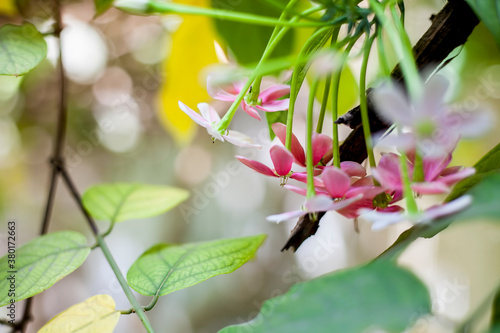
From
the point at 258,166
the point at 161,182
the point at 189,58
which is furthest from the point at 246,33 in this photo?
the point at 161,182

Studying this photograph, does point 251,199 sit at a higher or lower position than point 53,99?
lower

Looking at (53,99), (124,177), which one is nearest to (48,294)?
(124,177)

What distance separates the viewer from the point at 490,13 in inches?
6.6

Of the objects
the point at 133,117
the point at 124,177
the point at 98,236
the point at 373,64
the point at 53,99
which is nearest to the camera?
the point at 98,236

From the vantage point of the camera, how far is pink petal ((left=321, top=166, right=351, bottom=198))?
15 centimetres

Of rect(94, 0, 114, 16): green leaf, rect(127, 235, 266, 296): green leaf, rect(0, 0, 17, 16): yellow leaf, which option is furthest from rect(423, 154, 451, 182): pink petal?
rect(0, 0, 17, 16): yellow leaf

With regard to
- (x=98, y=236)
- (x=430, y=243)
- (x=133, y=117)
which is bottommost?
(x=430, y=243)

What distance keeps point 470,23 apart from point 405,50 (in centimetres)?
8

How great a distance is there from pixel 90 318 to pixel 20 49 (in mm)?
151

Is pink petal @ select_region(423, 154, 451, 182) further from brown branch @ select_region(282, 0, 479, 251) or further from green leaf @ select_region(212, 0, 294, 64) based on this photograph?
green leaf @ select_region(212, 0, 294, 64)

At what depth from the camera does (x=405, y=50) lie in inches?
5.5

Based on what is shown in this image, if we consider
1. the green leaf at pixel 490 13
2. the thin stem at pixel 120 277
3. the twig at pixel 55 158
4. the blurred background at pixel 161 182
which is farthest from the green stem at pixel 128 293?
the blurred background at pixel 161 182

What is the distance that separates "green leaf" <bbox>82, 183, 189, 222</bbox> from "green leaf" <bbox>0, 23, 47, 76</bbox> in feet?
0.40

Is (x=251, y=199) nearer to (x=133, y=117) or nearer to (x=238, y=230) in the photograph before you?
(x=238, y=230)
